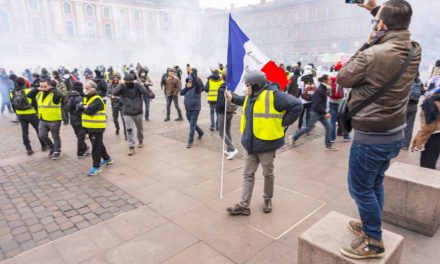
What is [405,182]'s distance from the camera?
10.8ft

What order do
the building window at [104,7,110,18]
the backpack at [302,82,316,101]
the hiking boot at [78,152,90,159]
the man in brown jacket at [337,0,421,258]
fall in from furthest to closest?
the building window at [104,7,110,18]
the backpack at [302,82,316,101]
the hiking boot at [78,152,90,159]
the man in brown jacket at [337,0,421,258]

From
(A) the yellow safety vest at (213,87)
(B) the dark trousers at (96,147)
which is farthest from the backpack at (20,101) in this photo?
(A) the yellow safety vest at (213,87)

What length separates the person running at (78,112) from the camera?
6383mm

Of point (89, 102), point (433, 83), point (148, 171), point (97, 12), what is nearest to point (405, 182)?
point (433, 83)

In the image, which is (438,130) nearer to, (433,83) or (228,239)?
(433,83)

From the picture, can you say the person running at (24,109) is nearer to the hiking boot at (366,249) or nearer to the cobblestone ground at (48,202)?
the cobblestone ground at (48,202)

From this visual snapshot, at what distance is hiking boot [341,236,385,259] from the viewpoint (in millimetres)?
2242

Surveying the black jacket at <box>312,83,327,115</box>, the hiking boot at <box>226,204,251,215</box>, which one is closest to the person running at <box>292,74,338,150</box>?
the black jacket at <box>312,83,327,115</box>

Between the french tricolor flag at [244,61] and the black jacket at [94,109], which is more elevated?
the french tricolor flag at [244,61]

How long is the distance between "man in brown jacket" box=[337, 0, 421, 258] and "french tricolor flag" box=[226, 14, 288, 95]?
189 cm

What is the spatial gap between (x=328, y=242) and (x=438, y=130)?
10.0 ft

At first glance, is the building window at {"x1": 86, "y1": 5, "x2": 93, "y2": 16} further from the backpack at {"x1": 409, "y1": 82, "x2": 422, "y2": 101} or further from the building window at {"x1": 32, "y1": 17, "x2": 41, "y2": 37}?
the backpack at {"x1": 409, "y1": 82, "x2": 422, "y2": 101}

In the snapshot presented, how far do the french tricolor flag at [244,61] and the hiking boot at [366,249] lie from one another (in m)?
2.41

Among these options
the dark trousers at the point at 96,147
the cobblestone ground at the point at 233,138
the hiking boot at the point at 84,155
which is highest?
the dark trousers at the point at 96,147
